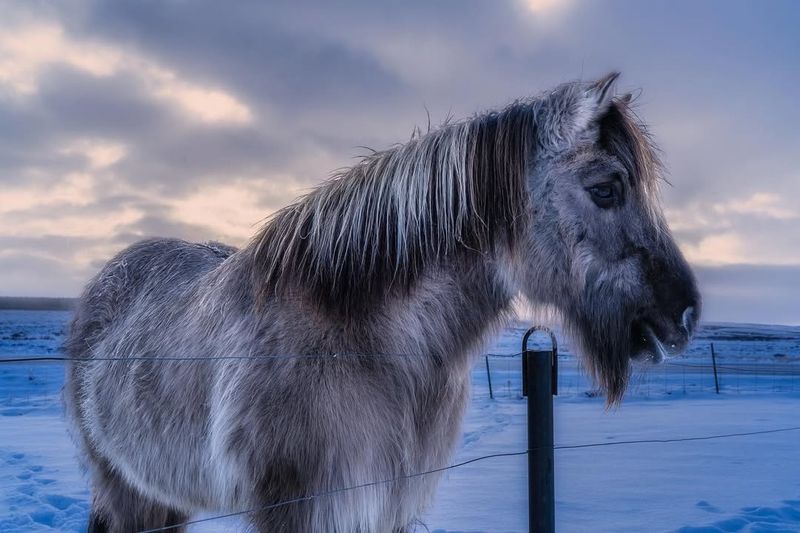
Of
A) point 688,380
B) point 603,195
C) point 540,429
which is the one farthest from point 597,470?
point 688,380

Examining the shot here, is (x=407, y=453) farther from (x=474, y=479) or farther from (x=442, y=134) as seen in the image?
(x=474, y=479)

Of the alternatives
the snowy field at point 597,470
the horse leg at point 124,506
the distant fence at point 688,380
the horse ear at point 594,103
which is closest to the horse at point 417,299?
the horse ear at point 594,103

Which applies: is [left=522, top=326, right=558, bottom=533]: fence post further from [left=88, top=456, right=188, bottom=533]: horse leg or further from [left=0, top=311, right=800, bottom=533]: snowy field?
[left=88, top=456, right=188, bottom=533]: horse leg

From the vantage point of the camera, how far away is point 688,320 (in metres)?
2.19

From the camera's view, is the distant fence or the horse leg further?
the distant fence

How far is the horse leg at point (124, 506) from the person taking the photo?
3.53 meters

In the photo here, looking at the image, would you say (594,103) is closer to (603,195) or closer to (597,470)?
(603,195)

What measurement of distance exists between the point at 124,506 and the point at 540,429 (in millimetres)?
2612

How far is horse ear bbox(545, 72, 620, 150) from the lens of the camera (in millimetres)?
2268

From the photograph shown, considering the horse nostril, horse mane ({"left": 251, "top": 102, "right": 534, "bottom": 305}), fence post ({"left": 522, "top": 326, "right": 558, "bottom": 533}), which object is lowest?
fence post ({"left": 522, "top": 326, "right": 558, "bottom": 533})

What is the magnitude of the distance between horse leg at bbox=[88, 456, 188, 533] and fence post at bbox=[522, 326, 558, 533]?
223 cm

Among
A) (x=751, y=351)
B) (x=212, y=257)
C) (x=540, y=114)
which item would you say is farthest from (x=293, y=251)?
(x=751, y=351)

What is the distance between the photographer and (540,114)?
2402 mm

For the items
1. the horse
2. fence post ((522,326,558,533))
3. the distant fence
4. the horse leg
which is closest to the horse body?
the horse
